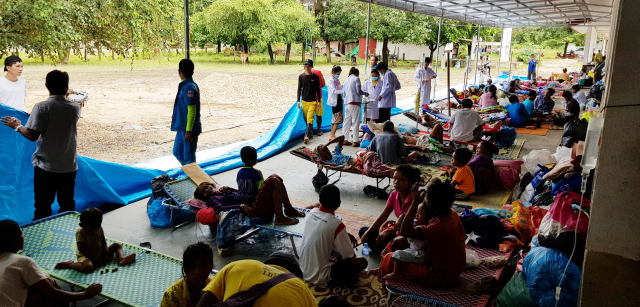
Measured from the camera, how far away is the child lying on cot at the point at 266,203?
471 cm

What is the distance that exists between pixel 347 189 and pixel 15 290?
15.9ft

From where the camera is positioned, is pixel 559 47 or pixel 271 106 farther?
pixel 559 47

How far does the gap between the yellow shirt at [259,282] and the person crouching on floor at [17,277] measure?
1554 mm

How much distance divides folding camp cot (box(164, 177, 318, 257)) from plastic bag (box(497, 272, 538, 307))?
1941mm

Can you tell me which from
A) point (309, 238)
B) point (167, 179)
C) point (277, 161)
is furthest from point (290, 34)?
point (309, 238)

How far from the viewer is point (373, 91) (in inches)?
419

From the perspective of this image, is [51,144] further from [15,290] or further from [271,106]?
[271,106]

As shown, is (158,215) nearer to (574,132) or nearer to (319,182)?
(319,182)

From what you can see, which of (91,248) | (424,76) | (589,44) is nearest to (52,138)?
(91,248)

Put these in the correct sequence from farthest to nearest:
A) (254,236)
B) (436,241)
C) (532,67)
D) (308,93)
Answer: (532,67), (308,93), (254,236), (436,241)

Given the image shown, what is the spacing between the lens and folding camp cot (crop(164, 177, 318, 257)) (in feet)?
15.4

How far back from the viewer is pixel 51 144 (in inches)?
178

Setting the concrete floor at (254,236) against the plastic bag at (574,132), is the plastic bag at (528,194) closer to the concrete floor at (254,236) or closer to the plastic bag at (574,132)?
the concrete floor at (254,236)

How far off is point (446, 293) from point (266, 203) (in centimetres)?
202
